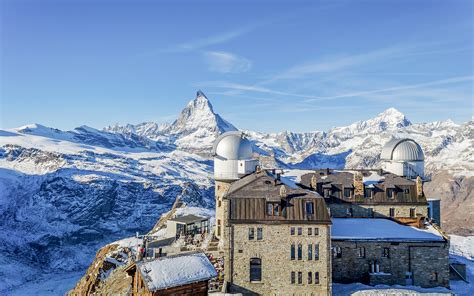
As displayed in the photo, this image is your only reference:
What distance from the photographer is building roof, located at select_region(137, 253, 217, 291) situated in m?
22.7

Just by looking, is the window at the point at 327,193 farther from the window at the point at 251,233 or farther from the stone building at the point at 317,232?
the window at the point at 251,233

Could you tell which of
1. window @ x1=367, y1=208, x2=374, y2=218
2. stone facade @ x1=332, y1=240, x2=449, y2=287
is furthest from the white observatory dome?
window @ x1=367, y1=208, x2=374, y2=218

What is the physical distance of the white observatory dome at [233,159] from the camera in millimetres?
56031

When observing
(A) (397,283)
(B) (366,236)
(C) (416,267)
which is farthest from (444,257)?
(B) (366,236)

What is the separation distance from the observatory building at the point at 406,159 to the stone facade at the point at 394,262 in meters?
19.1

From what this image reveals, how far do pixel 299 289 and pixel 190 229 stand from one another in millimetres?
28956

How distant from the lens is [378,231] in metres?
50.4

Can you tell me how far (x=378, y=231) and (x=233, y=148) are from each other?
2286 centimetres

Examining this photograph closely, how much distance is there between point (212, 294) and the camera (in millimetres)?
40906

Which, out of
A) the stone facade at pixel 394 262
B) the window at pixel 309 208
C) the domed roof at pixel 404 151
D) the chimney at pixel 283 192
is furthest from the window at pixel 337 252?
the domed roof at pixel 404 151

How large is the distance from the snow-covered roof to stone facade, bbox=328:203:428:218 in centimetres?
193

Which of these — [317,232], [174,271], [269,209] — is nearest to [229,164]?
[269,209]

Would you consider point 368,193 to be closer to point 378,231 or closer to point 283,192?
point 378,231

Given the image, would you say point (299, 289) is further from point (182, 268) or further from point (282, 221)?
point (182, 268)
